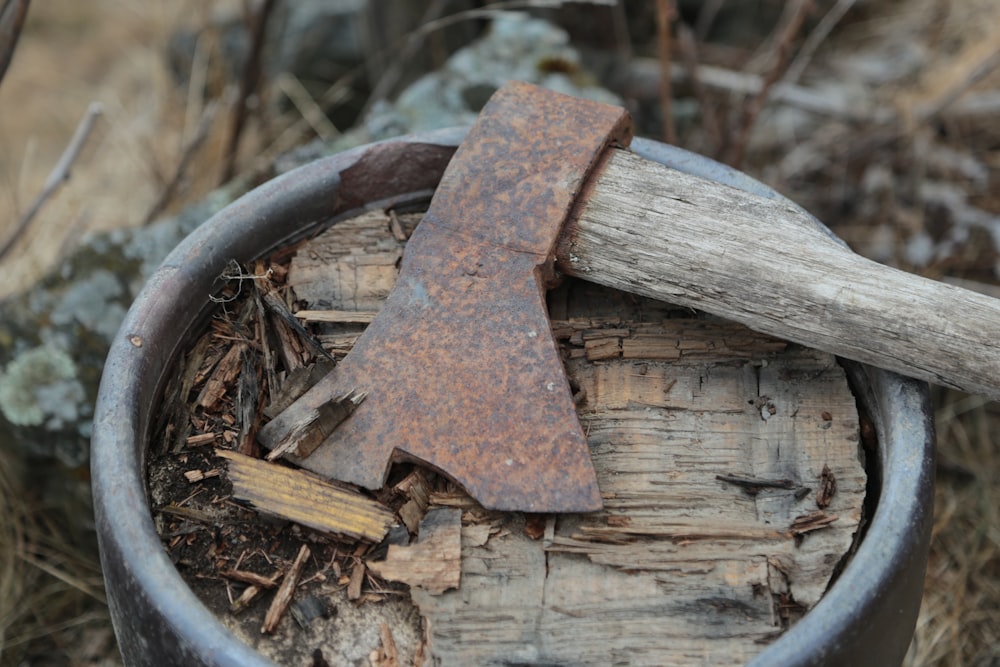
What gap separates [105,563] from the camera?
4.04 feet

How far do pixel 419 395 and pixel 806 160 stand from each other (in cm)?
253

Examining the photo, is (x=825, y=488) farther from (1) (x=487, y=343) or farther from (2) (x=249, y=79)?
(2) (x=249, y=79)

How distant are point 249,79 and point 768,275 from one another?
2.16m

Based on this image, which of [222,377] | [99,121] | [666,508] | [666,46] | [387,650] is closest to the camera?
[387,650]

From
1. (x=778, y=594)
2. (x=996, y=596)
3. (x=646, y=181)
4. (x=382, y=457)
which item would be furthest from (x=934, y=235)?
(x=382, y=457)

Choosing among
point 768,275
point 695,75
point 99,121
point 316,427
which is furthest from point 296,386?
point 99,121

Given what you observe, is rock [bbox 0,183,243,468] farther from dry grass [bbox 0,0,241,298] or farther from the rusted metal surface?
the rusted metal surface

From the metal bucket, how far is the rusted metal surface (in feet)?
0.57

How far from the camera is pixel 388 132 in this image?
2.55 metres

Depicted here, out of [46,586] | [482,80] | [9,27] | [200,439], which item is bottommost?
[46,586]

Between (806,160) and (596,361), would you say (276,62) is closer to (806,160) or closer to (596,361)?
(806,160)

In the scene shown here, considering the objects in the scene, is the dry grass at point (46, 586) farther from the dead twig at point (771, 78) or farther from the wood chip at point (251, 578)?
the dead twig at point (771, 78)

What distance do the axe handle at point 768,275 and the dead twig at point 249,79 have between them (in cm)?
169

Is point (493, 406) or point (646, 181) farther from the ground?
point (646, 181)
